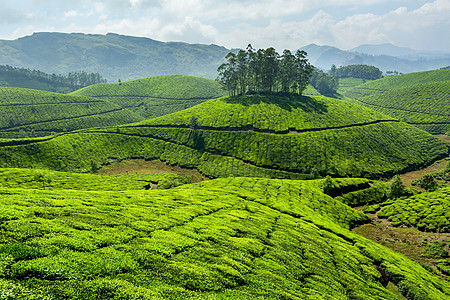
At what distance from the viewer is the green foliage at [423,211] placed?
219 ft

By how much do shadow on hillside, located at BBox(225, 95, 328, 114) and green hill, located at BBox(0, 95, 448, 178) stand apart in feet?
3.11

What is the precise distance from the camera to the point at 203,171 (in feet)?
423

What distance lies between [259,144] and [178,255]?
120409mm

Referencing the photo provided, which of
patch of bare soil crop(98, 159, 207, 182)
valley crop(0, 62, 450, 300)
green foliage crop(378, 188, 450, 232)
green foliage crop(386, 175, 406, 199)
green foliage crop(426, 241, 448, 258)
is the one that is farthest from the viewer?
patch of bare soil crop(98, 159, 207, 182)

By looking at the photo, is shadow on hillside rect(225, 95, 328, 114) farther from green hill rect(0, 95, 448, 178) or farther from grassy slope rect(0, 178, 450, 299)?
grassy slope rect(0, 178, 450, 299)

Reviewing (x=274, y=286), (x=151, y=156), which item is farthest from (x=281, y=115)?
(x=274, y=286)

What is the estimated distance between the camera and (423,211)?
72625mm

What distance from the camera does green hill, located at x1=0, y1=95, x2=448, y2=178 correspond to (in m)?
124

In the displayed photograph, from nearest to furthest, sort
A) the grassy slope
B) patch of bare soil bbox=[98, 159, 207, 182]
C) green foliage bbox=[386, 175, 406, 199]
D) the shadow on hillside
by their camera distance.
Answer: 1. the grassy slope
2. green foliage bbox=[386, 175, 406, 199]
3. patch of bare soil bbox=[98, 159, 207, 182]
4. the shadow on hillside

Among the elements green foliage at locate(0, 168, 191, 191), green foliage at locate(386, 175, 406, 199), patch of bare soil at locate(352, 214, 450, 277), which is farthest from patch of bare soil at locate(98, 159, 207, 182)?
green foliage at locate(386, 175, 406, 199)

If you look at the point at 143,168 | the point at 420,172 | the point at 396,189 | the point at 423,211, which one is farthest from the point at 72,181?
the point at 420,172

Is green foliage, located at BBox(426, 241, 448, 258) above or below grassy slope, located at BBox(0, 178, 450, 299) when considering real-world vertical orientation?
below

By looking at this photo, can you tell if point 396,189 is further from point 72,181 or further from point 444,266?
point 72,181

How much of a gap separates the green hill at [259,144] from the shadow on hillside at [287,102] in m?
0.95
